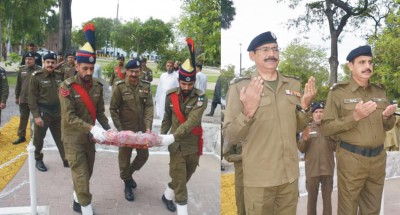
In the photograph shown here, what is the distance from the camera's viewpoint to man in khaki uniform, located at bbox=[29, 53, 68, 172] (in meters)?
2.62

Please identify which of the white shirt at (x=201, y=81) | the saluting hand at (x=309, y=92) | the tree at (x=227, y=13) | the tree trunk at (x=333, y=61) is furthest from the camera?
the white shirt at (x=201, y=81)

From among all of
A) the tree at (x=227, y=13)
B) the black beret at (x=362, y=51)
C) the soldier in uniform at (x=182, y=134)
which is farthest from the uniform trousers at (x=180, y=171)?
the black beret at (x=362, y=51)

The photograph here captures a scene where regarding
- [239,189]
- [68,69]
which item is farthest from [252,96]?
[68,69]

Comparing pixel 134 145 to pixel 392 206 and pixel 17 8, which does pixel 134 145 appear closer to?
pixel 17 8

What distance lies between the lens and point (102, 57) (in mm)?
2566

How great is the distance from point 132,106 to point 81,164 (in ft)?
1.79

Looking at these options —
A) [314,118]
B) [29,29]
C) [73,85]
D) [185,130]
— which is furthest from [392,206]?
[29,29]

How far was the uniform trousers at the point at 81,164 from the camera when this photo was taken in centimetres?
262

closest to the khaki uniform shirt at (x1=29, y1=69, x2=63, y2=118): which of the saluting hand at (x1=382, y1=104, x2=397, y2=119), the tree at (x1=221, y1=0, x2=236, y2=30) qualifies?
the tree at (x1=221, y1=0, x2=236, y2=30)

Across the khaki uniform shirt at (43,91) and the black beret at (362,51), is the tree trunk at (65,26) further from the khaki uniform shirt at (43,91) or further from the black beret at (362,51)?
the black beret at (362,51)

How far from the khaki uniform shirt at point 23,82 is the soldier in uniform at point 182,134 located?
2.97 feet

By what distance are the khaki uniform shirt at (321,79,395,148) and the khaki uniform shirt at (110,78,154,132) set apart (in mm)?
1170

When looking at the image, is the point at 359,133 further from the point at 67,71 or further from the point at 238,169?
the point at 67,71

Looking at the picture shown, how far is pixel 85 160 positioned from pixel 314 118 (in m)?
1.53
